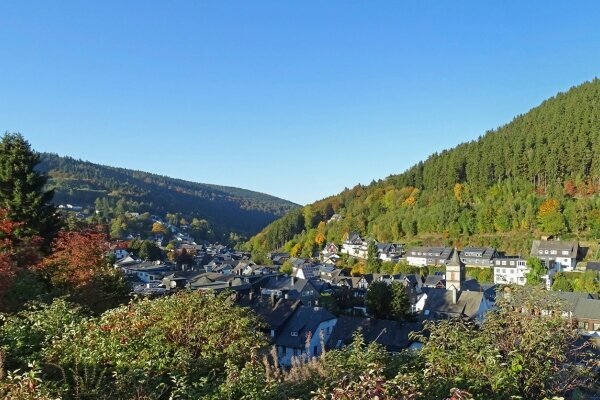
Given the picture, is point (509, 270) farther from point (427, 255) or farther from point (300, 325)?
point (300, 325)

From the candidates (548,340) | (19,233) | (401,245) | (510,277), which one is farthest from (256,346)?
(401,245)

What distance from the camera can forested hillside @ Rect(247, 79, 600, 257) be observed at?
68.1 m

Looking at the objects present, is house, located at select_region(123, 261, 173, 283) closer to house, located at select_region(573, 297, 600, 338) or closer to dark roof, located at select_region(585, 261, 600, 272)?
house, located at select_region(573, 297, 600, 338)

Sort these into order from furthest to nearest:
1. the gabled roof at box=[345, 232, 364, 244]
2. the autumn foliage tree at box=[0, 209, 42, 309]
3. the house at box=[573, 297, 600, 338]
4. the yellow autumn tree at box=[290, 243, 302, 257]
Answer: the yellow autumn tree at box=[290, 243, 302, 257], the gabled roof at box=[345, 232, 364, 244], the house at box=[573, 297, 600, 338], the autumn foliage tree at box=[0, 209, 42, 309]

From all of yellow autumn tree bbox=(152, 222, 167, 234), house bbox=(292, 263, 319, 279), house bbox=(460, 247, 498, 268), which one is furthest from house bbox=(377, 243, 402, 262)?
yellow autumn tree bbox=(152, 222, 167, 234)

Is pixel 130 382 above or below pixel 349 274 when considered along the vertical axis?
above

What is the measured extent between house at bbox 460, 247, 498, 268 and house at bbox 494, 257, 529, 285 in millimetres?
1471

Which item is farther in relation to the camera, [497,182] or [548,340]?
[497,182]

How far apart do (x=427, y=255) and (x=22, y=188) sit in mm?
59497

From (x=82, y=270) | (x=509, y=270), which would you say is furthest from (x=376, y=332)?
(x=509, y=270)

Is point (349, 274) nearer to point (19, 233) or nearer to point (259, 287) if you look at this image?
point (259, 287)

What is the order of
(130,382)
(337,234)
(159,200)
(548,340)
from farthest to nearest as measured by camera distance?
1. (159,200)
2. (337,234)
3. (548,340)
4. (130,382)

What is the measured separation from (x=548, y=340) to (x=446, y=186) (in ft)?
305

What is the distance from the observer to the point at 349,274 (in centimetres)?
6912
